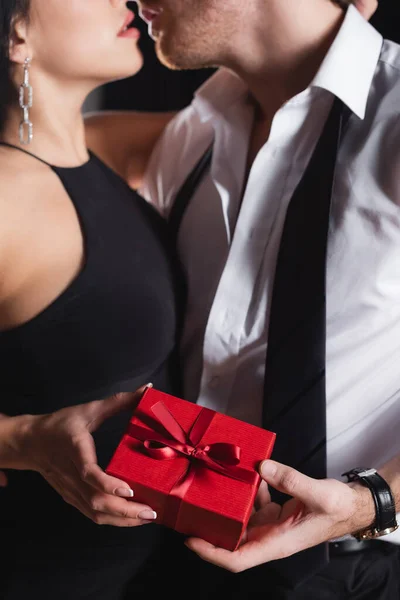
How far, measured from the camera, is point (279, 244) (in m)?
1.12

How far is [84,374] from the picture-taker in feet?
3.59

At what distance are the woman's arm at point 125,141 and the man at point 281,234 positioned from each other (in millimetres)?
222

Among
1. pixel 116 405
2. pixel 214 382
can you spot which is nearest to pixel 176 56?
pixel 214 382

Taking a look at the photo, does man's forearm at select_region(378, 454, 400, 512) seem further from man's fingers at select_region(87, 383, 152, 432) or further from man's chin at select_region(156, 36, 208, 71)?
man's chin at select_region(156, 36, 208, 71)

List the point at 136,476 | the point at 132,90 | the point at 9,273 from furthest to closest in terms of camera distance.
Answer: the point at 132,90
the point at 9,273
the point at 136,476

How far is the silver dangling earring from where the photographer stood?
1117 mm

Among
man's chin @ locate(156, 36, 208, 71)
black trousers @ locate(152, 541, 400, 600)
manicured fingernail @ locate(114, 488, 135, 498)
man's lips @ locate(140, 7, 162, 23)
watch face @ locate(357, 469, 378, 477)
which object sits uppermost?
man's lips @ locate(140, 7, 162, 23)

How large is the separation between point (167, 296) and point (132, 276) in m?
0.09

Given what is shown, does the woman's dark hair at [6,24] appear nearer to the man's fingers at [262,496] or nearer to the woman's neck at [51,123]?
the woman's neck at [51,123]

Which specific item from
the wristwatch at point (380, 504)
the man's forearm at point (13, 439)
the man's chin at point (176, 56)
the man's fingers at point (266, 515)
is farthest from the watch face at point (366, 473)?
Result: the man's chin at point (176, 56)

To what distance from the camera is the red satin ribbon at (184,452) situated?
0.74 metres

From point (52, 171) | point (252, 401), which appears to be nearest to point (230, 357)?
point (252, 401)

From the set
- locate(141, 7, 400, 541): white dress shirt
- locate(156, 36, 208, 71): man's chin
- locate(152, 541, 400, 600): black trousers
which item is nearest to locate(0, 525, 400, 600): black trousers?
locate(152, 541, 400, 600): black trousers

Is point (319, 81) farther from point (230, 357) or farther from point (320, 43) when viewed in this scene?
point (230, 357)
